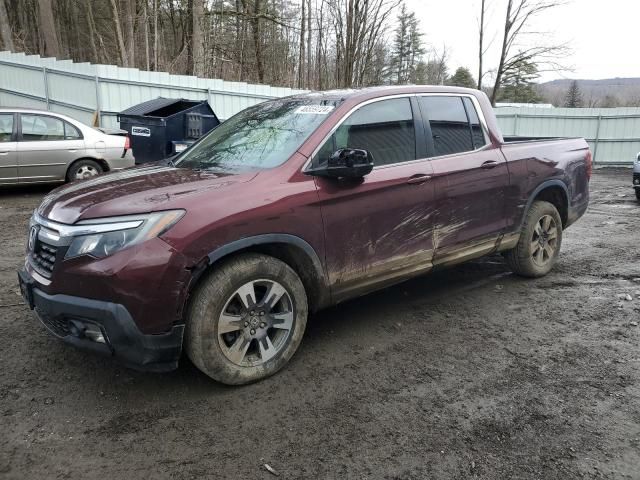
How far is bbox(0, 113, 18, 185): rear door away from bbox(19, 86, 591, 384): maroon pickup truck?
6.21 metres

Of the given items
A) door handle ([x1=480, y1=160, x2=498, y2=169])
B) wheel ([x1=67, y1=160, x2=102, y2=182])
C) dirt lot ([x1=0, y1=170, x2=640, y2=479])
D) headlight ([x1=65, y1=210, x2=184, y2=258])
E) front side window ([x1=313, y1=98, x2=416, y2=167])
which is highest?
front side window ([x1=313, y1=98, x2=416, y2=167])

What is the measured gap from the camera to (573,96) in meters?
56.2

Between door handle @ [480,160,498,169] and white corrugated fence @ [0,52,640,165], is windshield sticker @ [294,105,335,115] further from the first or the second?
white corrugated fence @ [0,52,640,165]

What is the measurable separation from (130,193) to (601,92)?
62.1 m

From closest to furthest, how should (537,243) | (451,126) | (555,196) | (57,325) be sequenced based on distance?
(57,325)
(451,126)
(537,243)
(555,196)

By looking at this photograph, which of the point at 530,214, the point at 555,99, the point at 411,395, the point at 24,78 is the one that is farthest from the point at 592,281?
the point at 555,99

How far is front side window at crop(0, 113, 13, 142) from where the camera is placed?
8758mm

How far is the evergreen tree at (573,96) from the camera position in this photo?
54.9m

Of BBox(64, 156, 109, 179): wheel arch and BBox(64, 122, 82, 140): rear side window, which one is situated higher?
BBox(64, 122, 82, 140): rear side window

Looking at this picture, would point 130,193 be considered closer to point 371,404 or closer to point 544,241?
point 371,404

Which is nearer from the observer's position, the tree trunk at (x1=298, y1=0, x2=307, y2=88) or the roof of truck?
the roof of truck

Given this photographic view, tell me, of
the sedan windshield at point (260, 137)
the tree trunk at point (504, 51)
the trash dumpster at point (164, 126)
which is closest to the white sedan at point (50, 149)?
the trash dumpster at point (164, 126)

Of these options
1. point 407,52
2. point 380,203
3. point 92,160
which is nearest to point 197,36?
point 92,160

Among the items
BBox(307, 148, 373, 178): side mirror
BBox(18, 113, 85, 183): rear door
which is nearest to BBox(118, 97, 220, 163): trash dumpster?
BBox(18, 113, 85, 183): rear door
